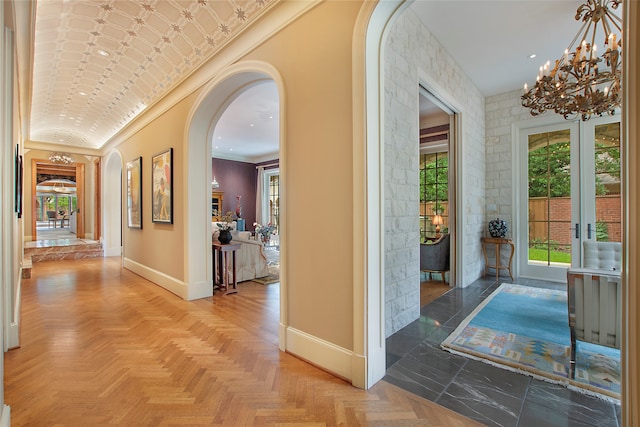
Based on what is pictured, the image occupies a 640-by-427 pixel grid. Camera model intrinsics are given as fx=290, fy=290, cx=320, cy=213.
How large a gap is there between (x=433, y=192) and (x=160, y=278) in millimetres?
6162

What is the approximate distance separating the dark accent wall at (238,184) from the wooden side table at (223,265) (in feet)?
20.5

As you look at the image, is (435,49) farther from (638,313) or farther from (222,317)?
(222,317)

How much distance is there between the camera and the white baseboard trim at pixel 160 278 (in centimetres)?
419

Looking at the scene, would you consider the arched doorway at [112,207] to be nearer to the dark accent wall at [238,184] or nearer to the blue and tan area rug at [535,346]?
the dark accent wall at [238,184]

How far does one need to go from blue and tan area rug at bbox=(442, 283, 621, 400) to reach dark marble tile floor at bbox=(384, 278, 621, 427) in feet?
0.38

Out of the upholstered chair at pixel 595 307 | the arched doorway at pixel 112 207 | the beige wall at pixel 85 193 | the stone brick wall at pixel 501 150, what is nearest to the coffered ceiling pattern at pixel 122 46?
the arched doorway at pixel 112 207

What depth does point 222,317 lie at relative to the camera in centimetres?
346

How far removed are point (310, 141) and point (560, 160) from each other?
5040 mm

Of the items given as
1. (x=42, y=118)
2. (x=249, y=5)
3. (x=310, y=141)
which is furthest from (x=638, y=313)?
(x=42, y=118)

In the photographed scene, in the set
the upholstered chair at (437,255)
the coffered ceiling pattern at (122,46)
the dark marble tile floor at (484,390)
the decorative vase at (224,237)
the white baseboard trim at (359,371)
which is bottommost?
the dark marble tile floor at (484,390)

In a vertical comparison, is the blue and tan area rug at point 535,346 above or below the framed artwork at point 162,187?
below

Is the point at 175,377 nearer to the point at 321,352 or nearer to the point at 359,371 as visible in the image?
the point at 321,352

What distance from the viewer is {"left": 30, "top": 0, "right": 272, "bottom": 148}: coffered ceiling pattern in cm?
283

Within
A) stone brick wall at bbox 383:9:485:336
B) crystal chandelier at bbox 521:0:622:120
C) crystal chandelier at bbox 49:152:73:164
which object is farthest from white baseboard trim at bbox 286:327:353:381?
crystal chandelier at bbox 49:152:73:164
